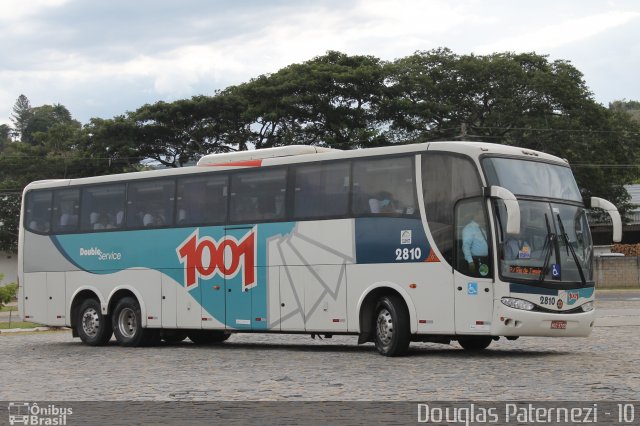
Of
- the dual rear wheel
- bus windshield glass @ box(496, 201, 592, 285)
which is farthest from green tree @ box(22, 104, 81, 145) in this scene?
bus windshield glass @ box(496, 201, 592, 285)

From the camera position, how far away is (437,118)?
6162cm

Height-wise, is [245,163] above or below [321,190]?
above

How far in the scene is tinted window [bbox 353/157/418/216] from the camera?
19094 millimetres

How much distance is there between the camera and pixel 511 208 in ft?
55.9

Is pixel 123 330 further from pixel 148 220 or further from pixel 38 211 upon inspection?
pixel 38 211

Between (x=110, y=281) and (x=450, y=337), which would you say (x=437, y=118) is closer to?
(x=110, y=281)

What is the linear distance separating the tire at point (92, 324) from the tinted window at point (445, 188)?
9405 mm

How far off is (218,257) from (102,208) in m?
3.80

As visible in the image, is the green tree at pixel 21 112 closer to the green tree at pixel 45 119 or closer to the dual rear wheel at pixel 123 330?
the green tree at pixel 45 119

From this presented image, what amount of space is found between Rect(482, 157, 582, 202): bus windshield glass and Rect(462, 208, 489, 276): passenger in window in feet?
2.15

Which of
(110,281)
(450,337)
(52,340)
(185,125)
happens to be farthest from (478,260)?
(185,125)

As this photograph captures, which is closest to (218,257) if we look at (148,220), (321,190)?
(148,220)

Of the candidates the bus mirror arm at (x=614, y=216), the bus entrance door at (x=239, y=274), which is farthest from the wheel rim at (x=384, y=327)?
the bus mirror arm at (x=614, y=216)

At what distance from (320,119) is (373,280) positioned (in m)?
41.0
